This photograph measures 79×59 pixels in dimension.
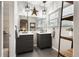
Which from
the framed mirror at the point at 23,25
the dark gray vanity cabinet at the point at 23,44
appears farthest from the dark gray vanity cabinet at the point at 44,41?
the framed mirror at the point at 23,25

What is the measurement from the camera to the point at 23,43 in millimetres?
4238

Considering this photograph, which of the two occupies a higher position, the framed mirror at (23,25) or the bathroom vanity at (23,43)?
the framed mirror at (23,25)

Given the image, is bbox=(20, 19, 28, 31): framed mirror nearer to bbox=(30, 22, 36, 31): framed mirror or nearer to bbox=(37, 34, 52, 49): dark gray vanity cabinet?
bbox=(30, 22, 36, 31): framed mirror

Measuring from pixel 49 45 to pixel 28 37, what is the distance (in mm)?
1495

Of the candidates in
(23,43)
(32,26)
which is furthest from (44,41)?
(32,26)

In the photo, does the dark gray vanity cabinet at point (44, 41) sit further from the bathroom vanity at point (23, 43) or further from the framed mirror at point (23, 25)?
the framed mirror at point (23, 25)

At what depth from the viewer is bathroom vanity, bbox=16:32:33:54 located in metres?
4.08

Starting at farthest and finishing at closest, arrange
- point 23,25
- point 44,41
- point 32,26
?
point 32,26 < point 23,25 < point 44,41

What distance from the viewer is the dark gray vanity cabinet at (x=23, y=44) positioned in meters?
4.08

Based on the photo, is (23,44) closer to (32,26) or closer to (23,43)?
(23,43)

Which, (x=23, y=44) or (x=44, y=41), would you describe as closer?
(x=23, y=44)

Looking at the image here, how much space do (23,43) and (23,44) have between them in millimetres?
44

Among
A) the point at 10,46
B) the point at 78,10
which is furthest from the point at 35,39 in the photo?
the point at 78,10

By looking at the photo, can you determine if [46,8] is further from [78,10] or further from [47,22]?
[78,10]
